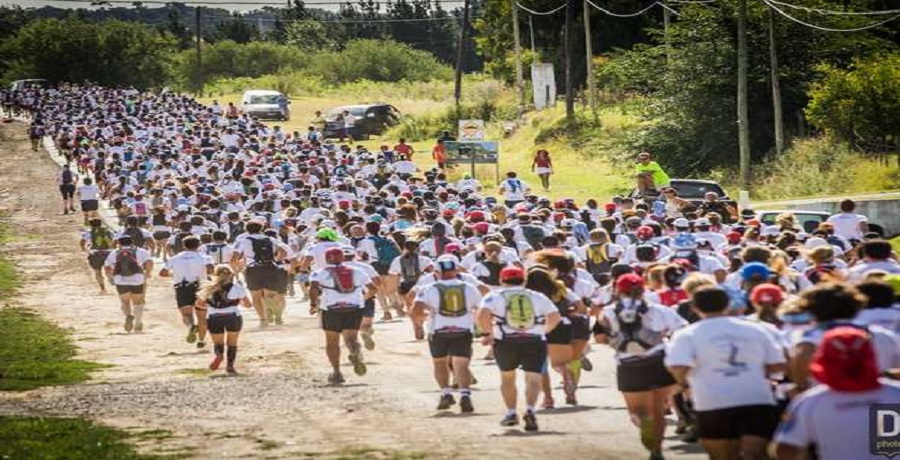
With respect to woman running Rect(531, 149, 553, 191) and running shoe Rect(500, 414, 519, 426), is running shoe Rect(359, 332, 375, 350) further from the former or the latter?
woman running Rect(531, 149, 553, 191)

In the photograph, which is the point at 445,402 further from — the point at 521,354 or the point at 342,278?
the point at 342,278

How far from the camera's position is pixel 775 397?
11430mm

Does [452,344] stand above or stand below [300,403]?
above

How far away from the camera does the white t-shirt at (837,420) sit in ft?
28.5

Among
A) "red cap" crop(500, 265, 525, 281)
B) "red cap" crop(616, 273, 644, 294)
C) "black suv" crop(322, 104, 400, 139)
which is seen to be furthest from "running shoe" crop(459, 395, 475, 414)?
"black suv" crop(322, 104, 400, 139)

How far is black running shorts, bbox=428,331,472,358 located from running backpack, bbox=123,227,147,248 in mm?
13193

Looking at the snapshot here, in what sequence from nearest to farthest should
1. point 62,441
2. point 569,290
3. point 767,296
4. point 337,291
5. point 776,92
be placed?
point 767,296 < point 62,441 < point 569,290 < point 337,291 < point 776,92

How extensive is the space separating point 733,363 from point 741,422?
0.39 m

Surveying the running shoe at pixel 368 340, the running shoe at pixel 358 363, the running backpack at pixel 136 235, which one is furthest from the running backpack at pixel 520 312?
the running backpack at pixel 136 235

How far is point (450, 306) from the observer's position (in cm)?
1653

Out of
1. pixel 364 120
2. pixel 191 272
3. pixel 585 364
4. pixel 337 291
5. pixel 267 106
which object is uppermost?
pixel 267 106

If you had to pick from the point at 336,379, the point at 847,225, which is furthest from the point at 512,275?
the point at 847,225

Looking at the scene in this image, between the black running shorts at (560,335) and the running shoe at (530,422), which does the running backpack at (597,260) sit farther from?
the running shoe at (530,422)

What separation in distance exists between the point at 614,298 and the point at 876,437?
17.3 ft
